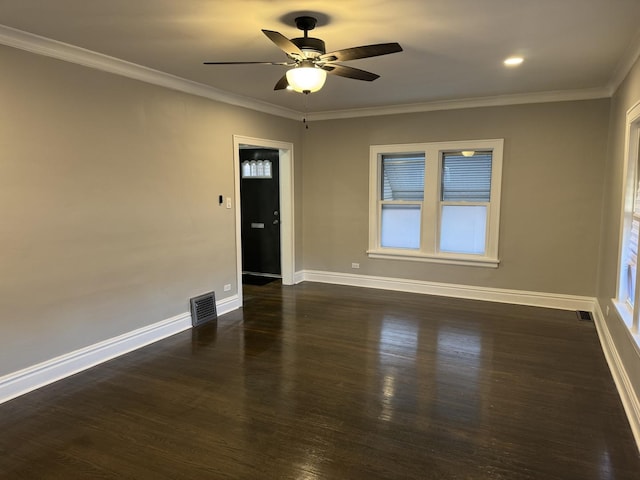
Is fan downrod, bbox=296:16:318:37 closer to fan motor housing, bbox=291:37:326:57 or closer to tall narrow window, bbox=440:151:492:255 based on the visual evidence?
fan motor housing, bbox=291:37:326:57

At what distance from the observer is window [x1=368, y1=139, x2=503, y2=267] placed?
17.4ft

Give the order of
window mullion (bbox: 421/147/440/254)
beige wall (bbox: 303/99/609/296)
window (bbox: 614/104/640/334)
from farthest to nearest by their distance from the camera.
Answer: window mullion (bbox: 421/147/440/254) < beige wall (bbox: 303/99/609/296) < window (bbox: 614/104/640/334)

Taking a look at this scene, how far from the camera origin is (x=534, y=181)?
4988 millimetres

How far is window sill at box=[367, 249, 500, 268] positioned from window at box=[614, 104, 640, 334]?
1.84 meters

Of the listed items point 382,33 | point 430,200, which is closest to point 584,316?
point 430,200

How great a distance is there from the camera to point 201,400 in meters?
2.93

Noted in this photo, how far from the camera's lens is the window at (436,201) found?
5.30 meters

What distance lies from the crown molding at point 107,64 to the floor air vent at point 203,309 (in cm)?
222

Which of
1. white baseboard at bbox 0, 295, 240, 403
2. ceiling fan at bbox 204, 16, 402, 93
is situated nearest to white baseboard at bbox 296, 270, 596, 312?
white baseboard at bbox 0, 295, 240, 403

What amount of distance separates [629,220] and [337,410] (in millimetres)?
2849

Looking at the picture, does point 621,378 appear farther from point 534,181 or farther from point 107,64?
point 107,64

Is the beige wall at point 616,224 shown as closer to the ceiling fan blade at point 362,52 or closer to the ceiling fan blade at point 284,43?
the ceiling fan blade at point 362,52

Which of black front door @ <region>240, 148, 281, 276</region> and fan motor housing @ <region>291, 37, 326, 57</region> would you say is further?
black front door @ <region>240, 148, 281, 276</region>

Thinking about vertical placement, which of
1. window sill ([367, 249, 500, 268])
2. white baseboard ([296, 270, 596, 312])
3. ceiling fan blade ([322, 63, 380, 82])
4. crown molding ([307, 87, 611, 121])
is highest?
crown molding ([307, 87, 611, 121])
